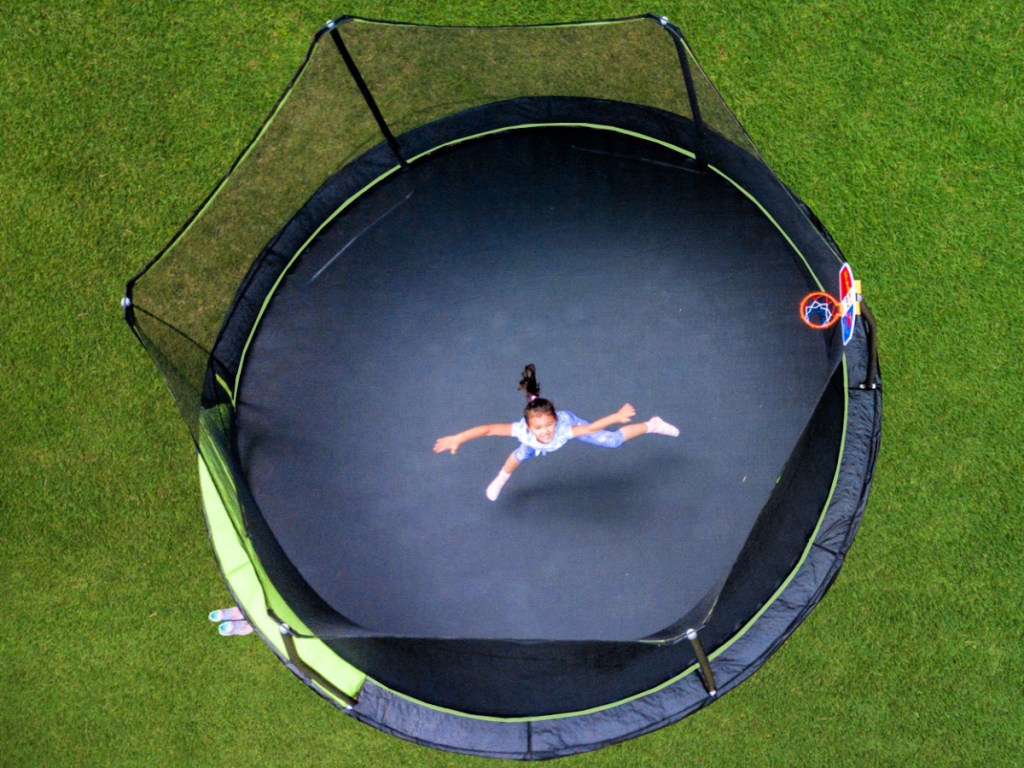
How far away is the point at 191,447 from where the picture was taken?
2.90m

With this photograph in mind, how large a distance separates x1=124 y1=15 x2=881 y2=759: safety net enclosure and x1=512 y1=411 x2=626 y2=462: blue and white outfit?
7 cm

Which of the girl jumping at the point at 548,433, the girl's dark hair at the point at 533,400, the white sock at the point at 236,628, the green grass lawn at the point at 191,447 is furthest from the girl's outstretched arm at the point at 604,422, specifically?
the white sock at the point at 236,628

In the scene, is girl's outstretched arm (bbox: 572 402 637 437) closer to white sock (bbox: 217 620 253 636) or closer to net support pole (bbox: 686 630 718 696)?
net support pole (bbox: 686 630 718 696)

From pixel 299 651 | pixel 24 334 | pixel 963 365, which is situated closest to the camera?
pixel 299 651

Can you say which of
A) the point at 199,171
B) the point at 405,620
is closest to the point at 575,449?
the point at 405,620

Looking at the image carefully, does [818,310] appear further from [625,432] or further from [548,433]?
[548,433]

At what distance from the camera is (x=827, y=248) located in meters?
2.59

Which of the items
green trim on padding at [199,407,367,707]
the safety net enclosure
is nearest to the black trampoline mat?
the safety net enclosure

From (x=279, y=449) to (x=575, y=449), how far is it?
2.95 feet

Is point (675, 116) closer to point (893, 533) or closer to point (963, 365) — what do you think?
point (963, 365)

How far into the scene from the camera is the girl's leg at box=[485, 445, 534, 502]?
8.76ft

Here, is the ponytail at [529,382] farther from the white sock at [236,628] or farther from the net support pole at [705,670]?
the white sock at [236,628]

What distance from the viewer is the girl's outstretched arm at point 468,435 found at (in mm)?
2621

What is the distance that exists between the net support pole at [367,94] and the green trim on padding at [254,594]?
110cm
